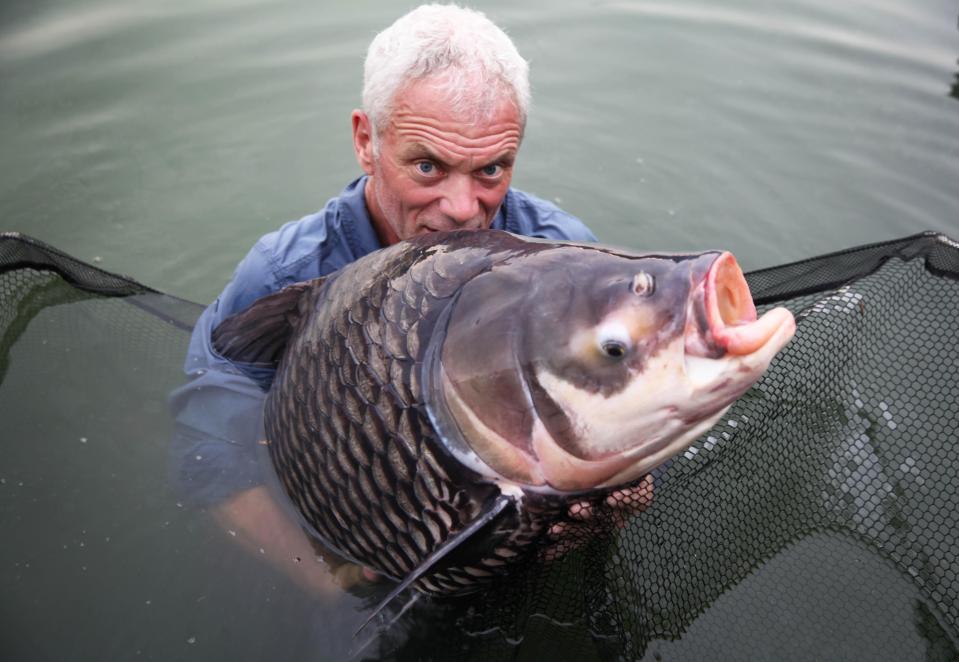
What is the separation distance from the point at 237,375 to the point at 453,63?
1081mm

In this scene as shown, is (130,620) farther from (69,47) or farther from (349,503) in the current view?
(69,47)

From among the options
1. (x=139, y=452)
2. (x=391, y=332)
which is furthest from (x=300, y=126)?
(x=391, y=332)

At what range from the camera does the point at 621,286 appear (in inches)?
54.8

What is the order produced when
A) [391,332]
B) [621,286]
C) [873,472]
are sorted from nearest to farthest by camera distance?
[621,286], [391,332], [873,472]

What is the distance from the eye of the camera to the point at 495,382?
1.49 meters

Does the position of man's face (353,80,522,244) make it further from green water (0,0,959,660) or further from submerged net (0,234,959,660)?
green water (0,0,959,660)

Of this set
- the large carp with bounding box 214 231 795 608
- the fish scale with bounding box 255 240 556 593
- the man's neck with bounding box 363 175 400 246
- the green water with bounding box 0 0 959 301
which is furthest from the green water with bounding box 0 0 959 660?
the man's neck with bounding box 363 175 400 246

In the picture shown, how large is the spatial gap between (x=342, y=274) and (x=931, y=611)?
1777 millimetres

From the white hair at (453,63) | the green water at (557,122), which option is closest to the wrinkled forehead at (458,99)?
the white hair at (453,63)

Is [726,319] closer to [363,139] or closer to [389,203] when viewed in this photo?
[389,203]

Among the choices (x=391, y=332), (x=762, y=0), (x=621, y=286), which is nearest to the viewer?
(x=621, y=286)

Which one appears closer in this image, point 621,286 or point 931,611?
point 621,286

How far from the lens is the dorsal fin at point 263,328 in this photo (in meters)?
2.03

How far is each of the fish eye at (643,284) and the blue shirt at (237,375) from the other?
114cm
